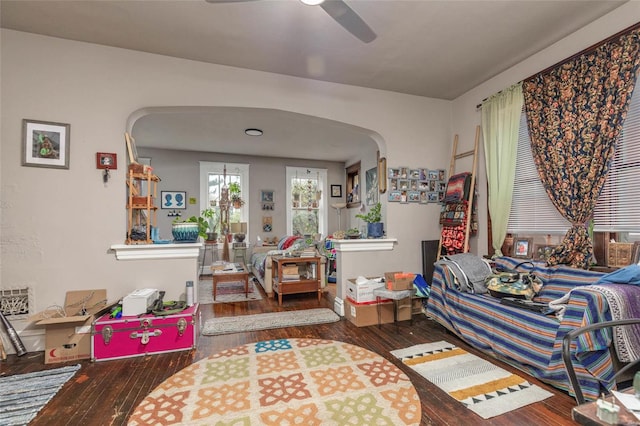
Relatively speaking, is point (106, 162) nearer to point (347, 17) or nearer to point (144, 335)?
point (144, 335)

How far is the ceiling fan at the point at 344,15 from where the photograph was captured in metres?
1.87

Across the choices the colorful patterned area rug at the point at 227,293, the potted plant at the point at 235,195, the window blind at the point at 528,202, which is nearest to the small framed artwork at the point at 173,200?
the potted plant at the point at 235,195

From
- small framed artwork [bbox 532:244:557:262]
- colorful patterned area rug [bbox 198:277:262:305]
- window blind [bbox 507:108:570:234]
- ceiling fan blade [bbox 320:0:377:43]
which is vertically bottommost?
colorful patterned area rug [bbox 198:277:262:305]

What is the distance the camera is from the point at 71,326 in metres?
2.57

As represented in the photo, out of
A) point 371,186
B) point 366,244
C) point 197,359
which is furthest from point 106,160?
point 371,186

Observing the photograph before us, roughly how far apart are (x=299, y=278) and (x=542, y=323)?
3.03m

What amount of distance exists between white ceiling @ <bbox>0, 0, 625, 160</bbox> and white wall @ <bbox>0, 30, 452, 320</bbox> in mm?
173

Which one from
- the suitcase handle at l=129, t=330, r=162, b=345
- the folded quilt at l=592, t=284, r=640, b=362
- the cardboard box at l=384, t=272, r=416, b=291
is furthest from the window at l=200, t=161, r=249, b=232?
the folded quilt at l=592, t=284, r=640, b=362

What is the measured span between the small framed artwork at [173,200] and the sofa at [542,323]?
5.68 m

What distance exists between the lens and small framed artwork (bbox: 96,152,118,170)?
9.41ft

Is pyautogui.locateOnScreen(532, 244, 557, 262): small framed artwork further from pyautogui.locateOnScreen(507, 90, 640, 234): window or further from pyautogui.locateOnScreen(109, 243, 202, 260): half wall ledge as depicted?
pyautogui.locateOnScreen(109, 243, 202, 260): half wall ledge

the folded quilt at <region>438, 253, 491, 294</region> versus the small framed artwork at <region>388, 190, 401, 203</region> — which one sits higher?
the small framed artwork at <region>388, 190, 401, 203</region>

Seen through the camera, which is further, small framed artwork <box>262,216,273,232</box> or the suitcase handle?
small framed artwork <box>262,216,273,232</box>

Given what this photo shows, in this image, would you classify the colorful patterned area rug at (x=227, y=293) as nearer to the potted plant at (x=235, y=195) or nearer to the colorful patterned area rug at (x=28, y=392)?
the potted plant at (x=235, y=195)
